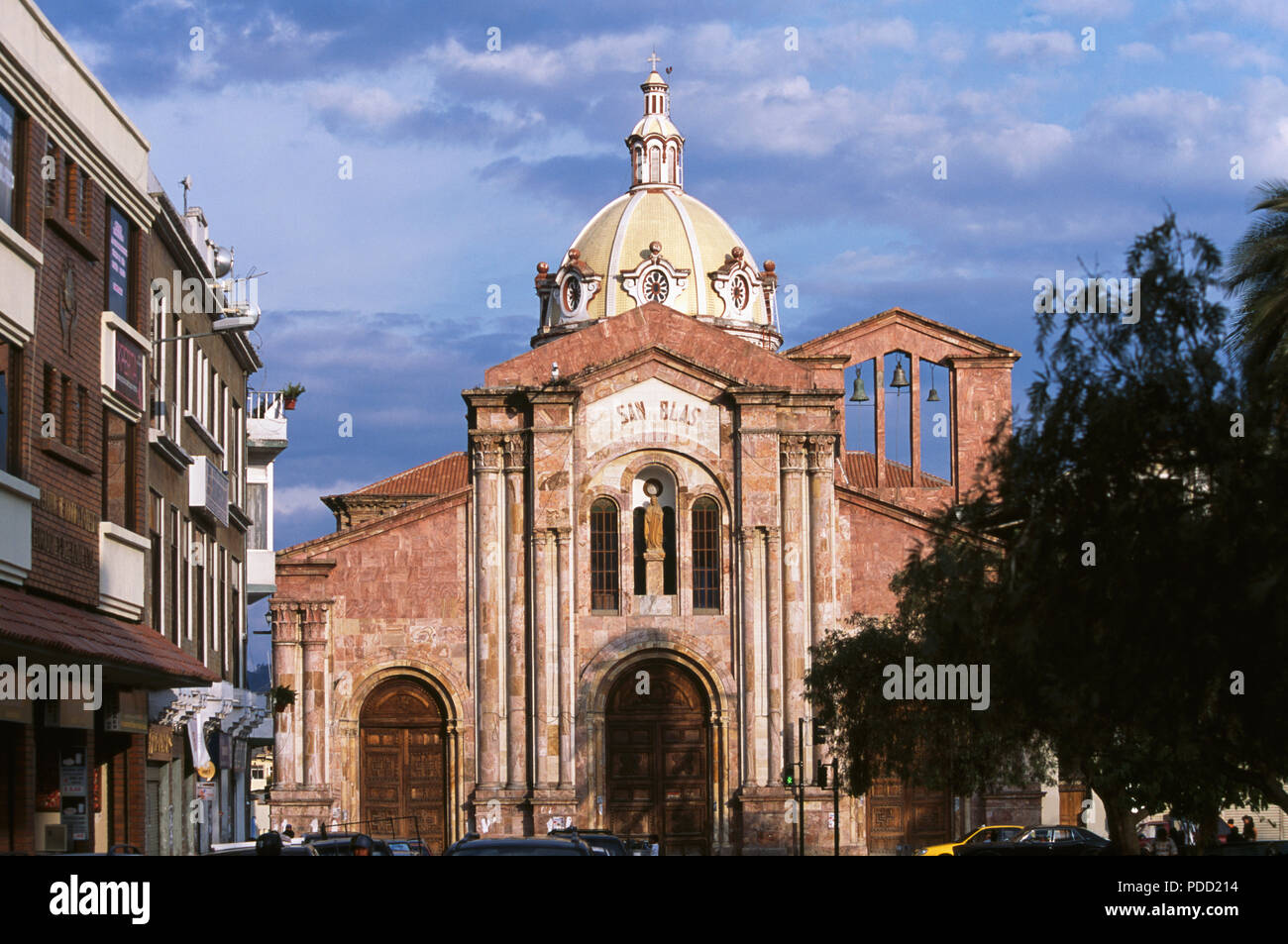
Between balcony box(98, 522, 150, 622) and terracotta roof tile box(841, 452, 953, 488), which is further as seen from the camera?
terracotta roof tile box(841, 452, 953, 488)

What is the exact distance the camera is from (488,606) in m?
51.8

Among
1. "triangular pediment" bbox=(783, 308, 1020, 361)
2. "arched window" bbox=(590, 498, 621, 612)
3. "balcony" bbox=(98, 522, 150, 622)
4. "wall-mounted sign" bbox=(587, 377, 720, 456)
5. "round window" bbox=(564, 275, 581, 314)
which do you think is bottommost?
"balcony" bbox=(98, 522, 150, 622)

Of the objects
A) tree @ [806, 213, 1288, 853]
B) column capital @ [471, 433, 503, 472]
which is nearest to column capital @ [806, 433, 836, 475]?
column capital @ [471, 433, 503, 472]

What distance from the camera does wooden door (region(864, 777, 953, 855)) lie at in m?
51.0

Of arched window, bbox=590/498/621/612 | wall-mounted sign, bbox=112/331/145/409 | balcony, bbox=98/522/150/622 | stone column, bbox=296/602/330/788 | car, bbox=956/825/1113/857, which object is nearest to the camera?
balcony, bbox=98/522/150/622

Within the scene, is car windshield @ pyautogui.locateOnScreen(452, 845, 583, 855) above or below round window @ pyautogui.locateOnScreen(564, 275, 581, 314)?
below

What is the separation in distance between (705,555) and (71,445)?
27.2m

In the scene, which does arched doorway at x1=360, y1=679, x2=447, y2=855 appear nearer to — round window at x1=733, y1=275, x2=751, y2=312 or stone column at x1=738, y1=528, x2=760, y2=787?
stone column at x1=738, y1=528, x2=760, y2=787

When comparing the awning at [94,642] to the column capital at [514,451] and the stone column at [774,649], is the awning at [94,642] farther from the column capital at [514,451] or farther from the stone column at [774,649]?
the stone column at [774,649]

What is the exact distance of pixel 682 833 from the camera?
51594mm

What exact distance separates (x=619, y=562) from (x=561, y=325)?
36.6m

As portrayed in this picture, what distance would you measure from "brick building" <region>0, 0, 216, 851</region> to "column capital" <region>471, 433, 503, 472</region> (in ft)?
68.1

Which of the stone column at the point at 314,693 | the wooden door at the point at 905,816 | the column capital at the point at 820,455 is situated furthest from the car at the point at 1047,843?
the stone column at the point at 314,693
